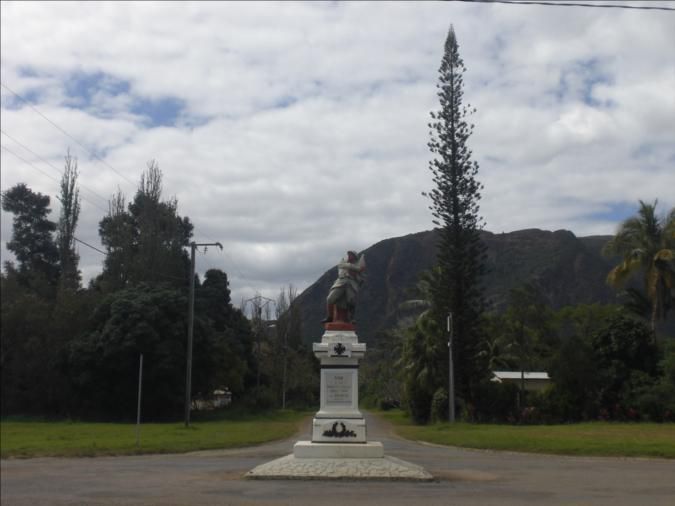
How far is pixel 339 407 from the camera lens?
16.0 m

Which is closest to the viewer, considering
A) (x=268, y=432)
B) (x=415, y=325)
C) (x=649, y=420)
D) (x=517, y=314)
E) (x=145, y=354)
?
(x=268, y=432)

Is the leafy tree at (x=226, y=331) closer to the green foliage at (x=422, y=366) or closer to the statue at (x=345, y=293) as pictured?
the green foliage at (x=422, y=366)

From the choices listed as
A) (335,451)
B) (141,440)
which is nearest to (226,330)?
(141,440)

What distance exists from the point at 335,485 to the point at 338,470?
3.78 ft

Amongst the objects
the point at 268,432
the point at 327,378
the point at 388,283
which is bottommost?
the point at 268,432

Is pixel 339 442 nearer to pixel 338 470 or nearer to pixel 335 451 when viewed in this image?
pixel 335 451

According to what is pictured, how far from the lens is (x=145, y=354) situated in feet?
118

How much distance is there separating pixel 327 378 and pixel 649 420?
2214 centimetres

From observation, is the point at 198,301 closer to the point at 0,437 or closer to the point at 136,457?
the point at 136,457

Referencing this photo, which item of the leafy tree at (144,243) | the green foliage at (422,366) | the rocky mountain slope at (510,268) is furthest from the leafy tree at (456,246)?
the rocky mountain slope at (510,268)

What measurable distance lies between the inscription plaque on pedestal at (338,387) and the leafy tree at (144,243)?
28.4 m

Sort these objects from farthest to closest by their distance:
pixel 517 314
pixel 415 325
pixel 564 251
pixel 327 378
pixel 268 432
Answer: pixel 564 251, pixel 517 314, pixel 415 325, pixel 268 432, pixel 327 378

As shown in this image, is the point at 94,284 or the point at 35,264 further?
the point at 94,284

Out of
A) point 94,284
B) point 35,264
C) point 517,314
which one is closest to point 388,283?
point 517,314
